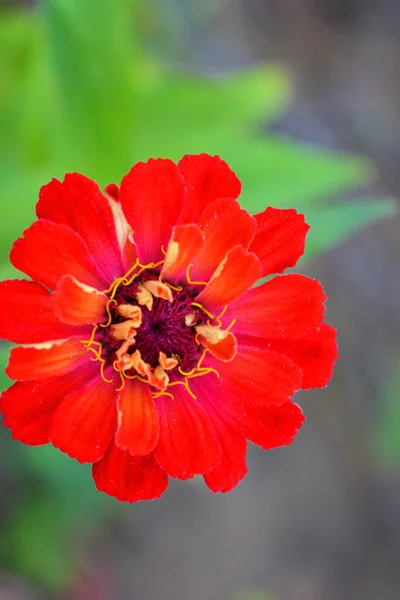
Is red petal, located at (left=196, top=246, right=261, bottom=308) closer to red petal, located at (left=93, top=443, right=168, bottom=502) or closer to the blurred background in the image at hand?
red petal, located at (left=93, top=443, right=168, bottom=502)

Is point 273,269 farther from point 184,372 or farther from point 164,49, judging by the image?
point 164,49

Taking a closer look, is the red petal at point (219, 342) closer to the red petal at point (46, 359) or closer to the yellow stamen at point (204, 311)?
the yellow stamen at point (204, 311)

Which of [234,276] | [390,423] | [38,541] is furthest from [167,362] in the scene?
[390,423]

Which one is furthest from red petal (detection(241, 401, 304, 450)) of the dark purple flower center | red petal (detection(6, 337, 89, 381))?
red petal (detection(6, 337, 89, 381))

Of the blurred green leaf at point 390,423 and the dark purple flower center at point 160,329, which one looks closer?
the dark purple flower center at point 160,329

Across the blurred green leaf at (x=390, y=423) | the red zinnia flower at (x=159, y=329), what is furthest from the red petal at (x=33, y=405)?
the blurred green leaf at (x=390, y=423)

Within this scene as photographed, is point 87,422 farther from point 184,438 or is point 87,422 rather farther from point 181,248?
point 181,248

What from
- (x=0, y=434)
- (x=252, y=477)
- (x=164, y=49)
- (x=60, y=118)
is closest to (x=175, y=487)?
(x=252, y=477)
